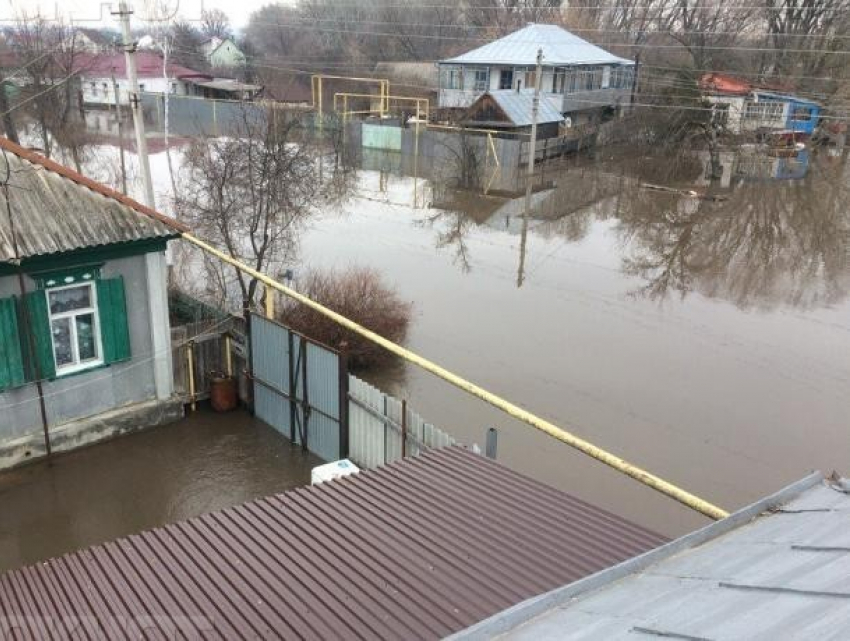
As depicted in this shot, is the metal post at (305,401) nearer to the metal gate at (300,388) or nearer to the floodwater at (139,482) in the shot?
the metal gate at (300,388)

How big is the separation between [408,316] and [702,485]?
731 centimetres

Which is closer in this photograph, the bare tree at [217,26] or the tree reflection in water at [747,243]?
the tree reflection in water at [747,243]

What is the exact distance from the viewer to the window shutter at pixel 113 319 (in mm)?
10141

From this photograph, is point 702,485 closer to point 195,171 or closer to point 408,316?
point 408,316

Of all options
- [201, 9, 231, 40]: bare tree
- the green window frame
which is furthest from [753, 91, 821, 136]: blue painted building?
[201, 9, 231, 40]: bare tree

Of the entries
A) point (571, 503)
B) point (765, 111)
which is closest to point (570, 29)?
point (765, 111)

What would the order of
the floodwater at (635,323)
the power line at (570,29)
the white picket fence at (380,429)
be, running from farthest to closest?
the power line at (570,29) → the floodwater at (635,323) → the white picket fence at (380,429)

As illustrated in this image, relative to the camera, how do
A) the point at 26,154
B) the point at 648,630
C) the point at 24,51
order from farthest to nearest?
1. the point at 24,51
2. the point at 26,154
3. the point at 648,630

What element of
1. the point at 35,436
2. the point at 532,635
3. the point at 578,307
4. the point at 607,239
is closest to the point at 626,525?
the point at 532,635

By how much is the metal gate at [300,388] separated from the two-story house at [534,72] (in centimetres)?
3348

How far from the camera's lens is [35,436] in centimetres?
999

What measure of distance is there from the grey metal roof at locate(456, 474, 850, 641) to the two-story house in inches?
1580

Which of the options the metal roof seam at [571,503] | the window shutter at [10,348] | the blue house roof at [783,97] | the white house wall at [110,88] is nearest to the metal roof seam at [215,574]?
the metal roof seam at [571,503]

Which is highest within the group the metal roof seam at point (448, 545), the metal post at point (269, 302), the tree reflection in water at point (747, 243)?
the metal roof seam at point (448, 545)
